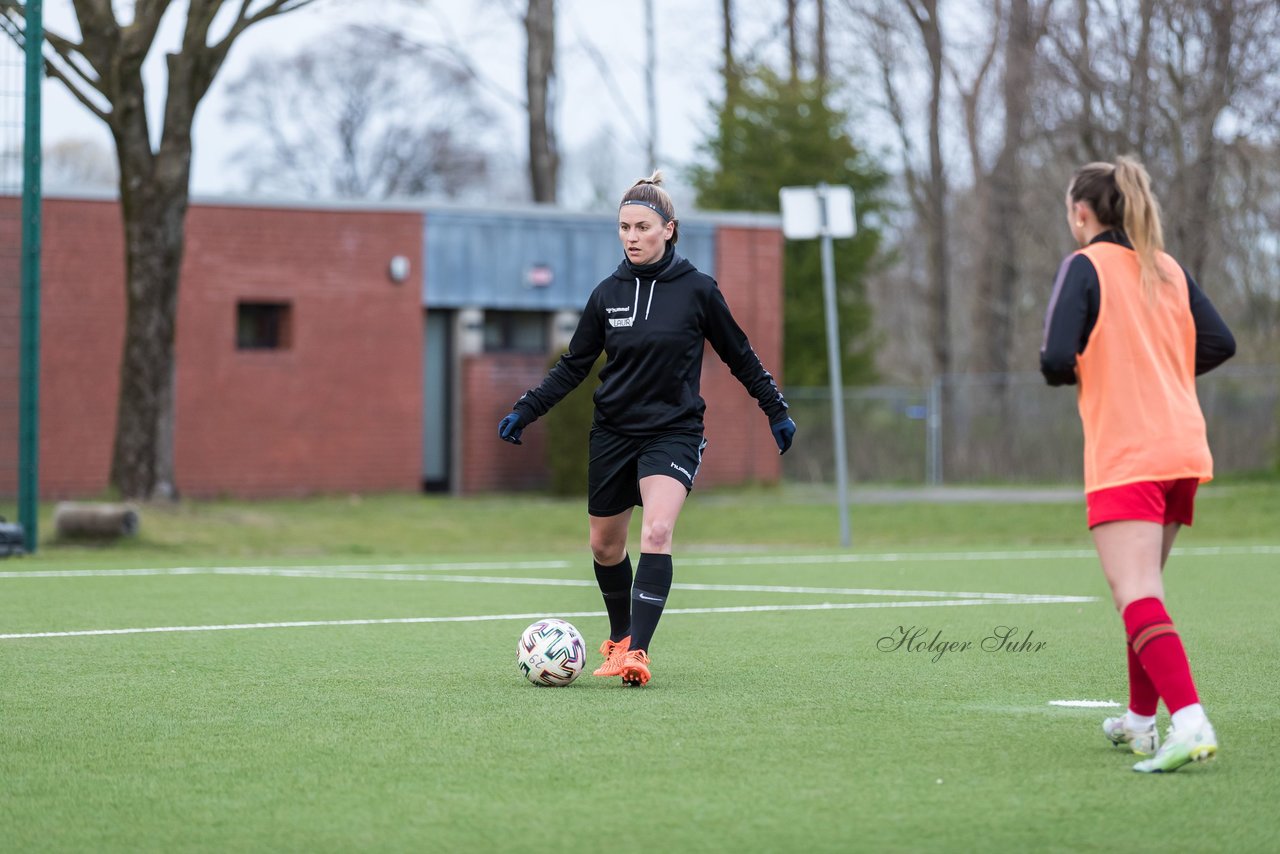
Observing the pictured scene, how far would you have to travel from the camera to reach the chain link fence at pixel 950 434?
101 feet

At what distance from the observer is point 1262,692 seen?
6758mm

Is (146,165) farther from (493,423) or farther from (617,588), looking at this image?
(617,588)

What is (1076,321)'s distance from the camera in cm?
514

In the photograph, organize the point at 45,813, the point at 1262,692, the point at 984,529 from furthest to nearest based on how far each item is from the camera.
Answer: the point at 984,529 < the point at 1262,692 < the point at 45,813

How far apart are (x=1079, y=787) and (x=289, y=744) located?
247 cm

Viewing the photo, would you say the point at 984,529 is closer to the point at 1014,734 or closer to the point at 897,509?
the point at 897,509

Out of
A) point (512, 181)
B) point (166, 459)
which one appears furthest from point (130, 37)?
point (512, 181)

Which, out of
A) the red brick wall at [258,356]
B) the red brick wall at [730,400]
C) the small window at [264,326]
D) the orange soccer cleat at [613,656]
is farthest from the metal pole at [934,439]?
the orange soccer cleat at [613,656]

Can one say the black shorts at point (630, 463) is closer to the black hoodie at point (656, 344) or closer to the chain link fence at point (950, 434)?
the black hoodie at point (656, 344)

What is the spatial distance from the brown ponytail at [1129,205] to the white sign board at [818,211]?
11.3 m

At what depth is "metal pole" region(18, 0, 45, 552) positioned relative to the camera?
49.1 ft

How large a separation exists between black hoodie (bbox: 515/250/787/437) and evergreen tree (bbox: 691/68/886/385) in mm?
31202

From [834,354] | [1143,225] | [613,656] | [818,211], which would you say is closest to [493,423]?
[834,354]

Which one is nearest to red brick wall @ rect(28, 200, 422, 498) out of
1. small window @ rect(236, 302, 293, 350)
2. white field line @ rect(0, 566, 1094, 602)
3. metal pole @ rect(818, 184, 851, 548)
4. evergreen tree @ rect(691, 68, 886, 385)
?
small window @ rect(236, 302, 293, 350)
